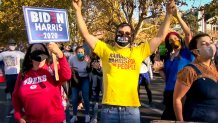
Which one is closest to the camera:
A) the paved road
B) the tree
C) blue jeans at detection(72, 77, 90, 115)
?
blue jeans at detection(72, 77, 90, 115)

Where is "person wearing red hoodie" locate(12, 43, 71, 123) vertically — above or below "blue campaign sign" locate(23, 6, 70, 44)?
below

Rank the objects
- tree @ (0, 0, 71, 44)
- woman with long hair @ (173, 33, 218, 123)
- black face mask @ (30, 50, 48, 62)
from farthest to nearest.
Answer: tree @ (0, 0, 71, 44) < black face mask @ (30, 50, 48, 62) < woman with long hair @ (173, 33, 218, 123)

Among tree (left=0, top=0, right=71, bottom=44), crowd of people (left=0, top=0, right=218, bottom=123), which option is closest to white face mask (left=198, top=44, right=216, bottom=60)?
crowd of people (left=0, top=0, right=218, bottom=123)

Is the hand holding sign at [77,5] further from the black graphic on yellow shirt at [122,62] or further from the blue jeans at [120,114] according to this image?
the blue jeans at [120,114]

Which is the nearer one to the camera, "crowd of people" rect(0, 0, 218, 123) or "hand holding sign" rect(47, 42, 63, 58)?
"crowd of people" rect(0, 0, 218, 123)

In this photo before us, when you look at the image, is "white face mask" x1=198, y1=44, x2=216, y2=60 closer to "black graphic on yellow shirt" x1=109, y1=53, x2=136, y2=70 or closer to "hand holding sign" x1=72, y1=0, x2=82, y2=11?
"black graphic on yellow shirt" x1=109, y1=53, x2=136, y2=70

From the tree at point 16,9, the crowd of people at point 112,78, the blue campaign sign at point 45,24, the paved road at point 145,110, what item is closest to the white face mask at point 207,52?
the crowd of people at point 112,78

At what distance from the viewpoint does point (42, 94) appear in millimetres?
4234

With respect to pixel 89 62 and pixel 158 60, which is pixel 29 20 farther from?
pixel 89 62

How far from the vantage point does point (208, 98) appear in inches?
145

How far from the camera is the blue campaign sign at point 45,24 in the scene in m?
4.51

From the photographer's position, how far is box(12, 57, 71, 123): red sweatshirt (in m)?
4.25

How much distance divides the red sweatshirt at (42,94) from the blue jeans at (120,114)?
0.47 metres

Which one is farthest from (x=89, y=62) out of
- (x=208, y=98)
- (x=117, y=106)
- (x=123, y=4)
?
(x=123, y=4)
